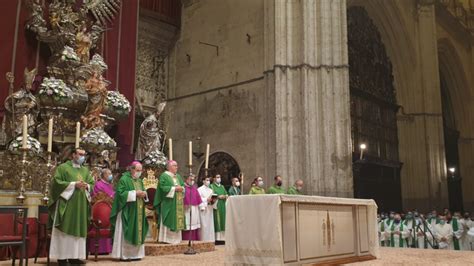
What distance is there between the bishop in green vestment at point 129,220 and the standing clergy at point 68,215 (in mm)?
1010

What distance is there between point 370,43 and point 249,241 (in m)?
16.8

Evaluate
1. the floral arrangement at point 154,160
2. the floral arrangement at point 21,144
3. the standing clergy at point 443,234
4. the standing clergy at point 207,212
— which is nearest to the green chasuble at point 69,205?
the floral arrangement at point 21,144

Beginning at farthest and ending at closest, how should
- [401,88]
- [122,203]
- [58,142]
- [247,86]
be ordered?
1. [401,88]
2. [247,86]
3. [58,142]
4. [122,203]

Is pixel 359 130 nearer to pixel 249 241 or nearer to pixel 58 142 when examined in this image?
pixel 58 142

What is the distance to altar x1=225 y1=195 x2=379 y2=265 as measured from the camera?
20.7 feet

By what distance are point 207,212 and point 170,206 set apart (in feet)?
7.56

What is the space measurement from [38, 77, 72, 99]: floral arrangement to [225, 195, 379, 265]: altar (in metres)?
5.01

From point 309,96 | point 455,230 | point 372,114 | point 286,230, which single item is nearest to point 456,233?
point 455,230

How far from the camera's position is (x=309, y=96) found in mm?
14641

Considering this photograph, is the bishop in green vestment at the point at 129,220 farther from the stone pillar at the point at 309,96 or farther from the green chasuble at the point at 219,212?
the stone pillar at the point at 309,96

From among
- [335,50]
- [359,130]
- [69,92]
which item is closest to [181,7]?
[335,50]

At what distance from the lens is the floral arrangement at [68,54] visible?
1067cm

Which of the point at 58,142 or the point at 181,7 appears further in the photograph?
the point at 181,7

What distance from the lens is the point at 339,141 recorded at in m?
14.4
